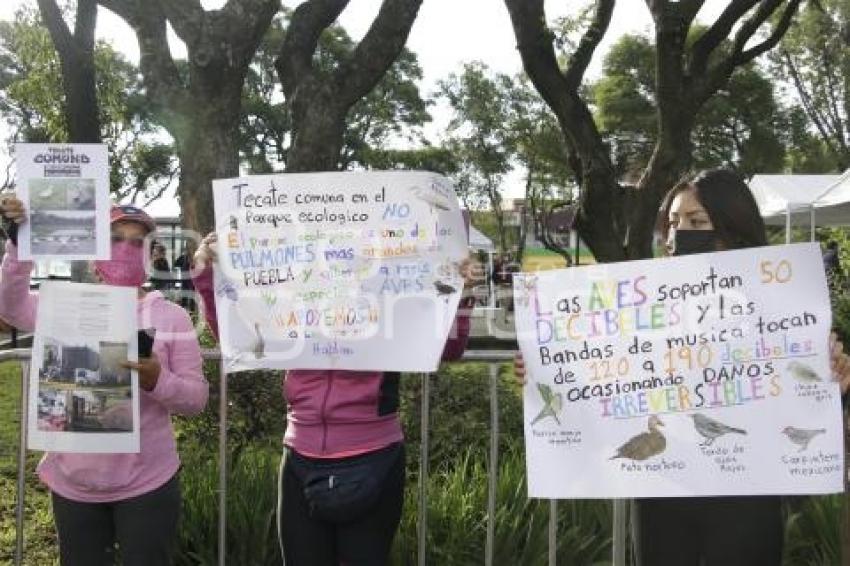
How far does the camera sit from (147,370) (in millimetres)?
2963

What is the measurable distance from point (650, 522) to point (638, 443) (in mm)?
231

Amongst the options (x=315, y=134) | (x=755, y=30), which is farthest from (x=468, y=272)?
(x=755, y=30)

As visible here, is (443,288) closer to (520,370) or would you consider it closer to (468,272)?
(468,272)

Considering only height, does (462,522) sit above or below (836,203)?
below

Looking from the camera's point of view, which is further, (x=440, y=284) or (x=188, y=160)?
(x=188, y=160)

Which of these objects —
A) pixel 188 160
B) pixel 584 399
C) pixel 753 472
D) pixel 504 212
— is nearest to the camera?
pixel 753 472

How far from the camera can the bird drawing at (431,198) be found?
10.4ft

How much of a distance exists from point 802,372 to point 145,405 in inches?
80.7

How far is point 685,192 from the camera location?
276 cm

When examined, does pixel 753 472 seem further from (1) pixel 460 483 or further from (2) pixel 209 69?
(2) pixel 209 69

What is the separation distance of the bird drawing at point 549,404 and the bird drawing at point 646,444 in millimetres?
216

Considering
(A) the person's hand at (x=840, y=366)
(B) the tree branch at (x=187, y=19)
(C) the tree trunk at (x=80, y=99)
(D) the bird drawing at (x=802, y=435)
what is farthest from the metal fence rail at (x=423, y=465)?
(C) the tree trunk at (x=80, y=99)

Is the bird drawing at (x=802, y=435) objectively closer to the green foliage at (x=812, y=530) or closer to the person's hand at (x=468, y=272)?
the person's hand at (x=468, y=272)

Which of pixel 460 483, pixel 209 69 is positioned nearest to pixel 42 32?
pixel 209 69
